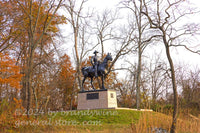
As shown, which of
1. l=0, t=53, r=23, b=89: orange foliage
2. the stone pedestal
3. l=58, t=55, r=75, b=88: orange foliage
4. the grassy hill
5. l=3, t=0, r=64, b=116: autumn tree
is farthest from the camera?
l=58, t=55, r=75, b=88: orange foliage

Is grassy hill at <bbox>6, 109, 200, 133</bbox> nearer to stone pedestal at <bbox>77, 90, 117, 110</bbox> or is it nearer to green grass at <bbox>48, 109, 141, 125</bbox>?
green grass at <bbox>48, 109, 141, 125</bbox>

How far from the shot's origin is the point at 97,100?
15.8 meters

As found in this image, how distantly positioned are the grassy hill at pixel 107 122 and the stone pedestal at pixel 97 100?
845 mm

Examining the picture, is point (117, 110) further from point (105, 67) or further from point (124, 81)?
point (124, 81)

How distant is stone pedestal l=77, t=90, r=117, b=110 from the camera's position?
15.5 meters

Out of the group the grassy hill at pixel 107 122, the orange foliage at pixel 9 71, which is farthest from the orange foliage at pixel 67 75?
the grassy hill at pixel 107 122

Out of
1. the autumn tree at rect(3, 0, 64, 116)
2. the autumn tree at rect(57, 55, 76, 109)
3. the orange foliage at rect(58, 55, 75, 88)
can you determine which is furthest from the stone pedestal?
the autumn tree at rect(57, 55, 76, 109)

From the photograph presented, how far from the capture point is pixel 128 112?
14.9m

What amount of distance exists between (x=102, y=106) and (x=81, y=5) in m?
11.6

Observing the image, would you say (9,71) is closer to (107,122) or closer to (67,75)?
(107,122)

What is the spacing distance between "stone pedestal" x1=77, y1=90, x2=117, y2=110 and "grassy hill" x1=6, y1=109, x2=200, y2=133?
84cm

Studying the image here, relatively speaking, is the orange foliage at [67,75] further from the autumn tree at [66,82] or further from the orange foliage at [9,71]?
the orange foliage at [9,71]

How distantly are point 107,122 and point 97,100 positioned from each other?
2974mm

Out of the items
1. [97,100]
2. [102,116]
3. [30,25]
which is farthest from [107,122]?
[30,25]
